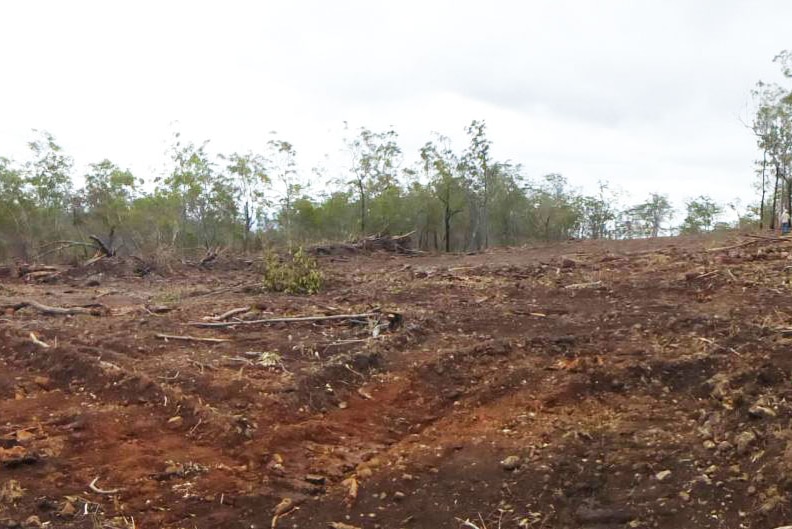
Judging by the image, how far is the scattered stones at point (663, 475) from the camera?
3074 millimetres

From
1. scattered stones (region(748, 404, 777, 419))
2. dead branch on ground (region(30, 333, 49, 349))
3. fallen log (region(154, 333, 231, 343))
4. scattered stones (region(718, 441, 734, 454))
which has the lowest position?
scattered stones (region(718, 441, 734, 454))

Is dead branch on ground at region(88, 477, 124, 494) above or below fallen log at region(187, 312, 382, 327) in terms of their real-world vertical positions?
below

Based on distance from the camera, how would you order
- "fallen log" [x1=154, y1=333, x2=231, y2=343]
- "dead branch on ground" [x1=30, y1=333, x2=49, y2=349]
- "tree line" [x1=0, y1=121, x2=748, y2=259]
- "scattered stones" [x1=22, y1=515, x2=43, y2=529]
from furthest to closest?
"tree line" [x1=0, y1=121, x2=748, y2=259], "fallen log" [x1=154, y1=333, x2=231, y2=343], "dead branch on ground" [x1=30, y1=333, x2=49, y2=349], "scattered stones" [x1=22, y1=515, x2=43, y2=529]

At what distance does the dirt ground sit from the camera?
9.98 feet

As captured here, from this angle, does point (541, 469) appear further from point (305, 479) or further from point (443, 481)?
point (305, 479)

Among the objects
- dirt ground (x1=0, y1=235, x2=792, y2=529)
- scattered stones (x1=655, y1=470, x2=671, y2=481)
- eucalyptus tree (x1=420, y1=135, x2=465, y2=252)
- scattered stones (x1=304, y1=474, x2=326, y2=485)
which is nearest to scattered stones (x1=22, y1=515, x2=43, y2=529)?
dirt ground (x1=0, y1=235, x2=792, y2=529)

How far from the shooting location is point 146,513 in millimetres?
3082

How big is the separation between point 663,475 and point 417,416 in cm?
177

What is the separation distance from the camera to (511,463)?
344 cm

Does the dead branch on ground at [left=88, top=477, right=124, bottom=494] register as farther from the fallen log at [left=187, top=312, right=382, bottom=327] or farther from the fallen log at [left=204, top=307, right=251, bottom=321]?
the fallen log at [left=204, top=307, right=251, bottom=321]

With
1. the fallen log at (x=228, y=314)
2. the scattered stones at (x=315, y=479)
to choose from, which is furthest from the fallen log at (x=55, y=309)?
the scattered stones at (x=315, y=479)

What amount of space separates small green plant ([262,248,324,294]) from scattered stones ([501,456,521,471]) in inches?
250

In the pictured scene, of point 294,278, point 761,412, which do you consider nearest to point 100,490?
point 761,412

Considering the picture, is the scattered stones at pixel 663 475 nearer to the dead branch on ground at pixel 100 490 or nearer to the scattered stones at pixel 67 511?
the dead branch on ground at pixel 100 490
